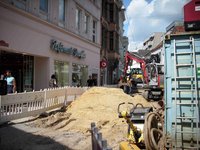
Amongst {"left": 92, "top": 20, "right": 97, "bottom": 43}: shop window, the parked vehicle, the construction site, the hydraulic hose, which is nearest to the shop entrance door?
the construction site

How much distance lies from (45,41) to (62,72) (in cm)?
463

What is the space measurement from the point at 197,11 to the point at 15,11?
11.6 m

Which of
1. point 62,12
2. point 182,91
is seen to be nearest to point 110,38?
point 62,12

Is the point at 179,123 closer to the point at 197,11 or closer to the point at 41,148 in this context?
the point at 197,11

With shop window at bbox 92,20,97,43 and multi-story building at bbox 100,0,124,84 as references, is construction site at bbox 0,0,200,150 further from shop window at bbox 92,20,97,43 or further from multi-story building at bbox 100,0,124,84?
multi-story building at bbox 100,0,124,84

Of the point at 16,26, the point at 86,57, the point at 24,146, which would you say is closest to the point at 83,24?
the point at 86,57

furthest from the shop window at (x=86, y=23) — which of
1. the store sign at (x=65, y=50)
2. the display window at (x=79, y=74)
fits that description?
the display window at (x=79, y=74)

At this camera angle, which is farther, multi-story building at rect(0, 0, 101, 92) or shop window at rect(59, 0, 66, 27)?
shop window at rect(59, 0, 66, 27)

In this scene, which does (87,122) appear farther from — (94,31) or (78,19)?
(94,31)

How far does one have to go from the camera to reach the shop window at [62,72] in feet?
75.7

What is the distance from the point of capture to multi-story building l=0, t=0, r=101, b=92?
54.2 ft

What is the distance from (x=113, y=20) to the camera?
4497 centimetres

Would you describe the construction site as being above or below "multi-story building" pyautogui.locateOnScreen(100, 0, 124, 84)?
below

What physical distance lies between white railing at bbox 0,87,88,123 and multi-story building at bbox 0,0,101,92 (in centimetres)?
285
